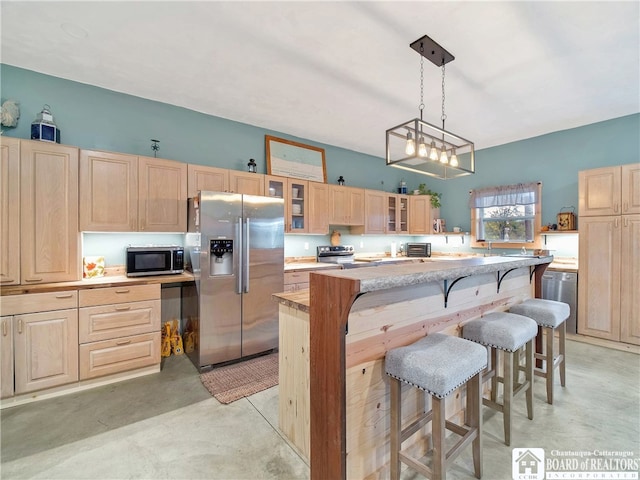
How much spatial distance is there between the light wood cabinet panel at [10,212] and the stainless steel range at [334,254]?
11.5ft

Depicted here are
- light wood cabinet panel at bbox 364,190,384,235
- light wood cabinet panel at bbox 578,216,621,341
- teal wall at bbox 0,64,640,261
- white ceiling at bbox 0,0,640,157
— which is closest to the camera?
white ceiling at bbox 0,0,640,157

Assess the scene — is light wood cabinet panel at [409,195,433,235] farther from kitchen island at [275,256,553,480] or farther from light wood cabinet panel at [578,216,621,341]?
kitchen island at [275,256,553,480]

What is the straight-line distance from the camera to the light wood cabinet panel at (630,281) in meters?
3.35

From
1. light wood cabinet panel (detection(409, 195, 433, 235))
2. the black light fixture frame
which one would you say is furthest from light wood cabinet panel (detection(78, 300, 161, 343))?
light wood cabinet panel (detection(409, 195, 433, 235))

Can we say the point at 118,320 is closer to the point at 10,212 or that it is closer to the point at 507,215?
the point at 10,212

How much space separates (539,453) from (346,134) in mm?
4216

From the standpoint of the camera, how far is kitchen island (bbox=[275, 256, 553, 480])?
Answer: 134 centimetres

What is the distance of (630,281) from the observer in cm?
340

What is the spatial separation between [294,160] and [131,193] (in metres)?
2.35

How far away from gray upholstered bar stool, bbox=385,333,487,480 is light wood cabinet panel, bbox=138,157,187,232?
286 centimetres

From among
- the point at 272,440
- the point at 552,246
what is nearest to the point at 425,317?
the point at 272,440

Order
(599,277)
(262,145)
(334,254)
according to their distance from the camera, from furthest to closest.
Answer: (334,254), (262,145), (599,277)

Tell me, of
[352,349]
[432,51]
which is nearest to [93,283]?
[352,349]

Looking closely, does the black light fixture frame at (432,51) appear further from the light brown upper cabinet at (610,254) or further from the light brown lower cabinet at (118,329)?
the light brown lower cabinet at (118,329)
